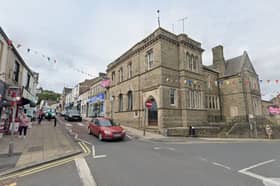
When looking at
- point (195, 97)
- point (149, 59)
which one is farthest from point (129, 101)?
point (195, 97)

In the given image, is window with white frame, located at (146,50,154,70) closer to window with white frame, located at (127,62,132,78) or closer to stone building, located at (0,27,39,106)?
window with white frame, located at (127,62,132,78)

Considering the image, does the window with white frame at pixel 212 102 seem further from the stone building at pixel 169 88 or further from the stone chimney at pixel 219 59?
the stone chimney at pixel 219 59

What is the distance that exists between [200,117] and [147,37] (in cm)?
1157

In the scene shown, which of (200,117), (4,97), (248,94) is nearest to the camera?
(4,97)

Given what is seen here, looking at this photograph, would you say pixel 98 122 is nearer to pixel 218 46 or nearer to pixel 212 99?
pixel 212 99

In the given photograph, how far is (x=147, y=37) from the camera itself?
2025 cm

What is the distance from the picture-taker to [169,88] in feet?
59.2

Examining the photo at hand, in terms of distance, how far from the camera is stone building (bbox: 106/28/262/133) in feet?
58.9

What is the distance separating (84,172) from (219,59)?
31390 millimetres

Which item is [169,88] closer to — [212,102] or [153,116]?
[153,116]

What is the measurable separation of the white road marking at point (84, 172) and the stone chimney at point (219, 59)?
2928cm

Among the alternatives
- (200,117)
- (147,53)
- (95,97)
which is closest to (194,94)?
(200,117)

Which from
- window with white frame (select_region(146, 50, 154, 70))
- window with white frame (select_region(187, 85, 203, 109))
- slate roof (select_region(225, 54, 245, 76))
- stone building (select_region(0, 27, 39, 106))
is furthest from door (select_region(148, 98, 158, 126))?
slate roof (select_region(225, 54, 245, 76))

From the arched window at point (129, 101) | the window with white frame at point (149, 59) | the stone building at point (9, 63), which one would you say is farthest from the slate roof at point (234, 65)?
the stone building at point (9, 63)
